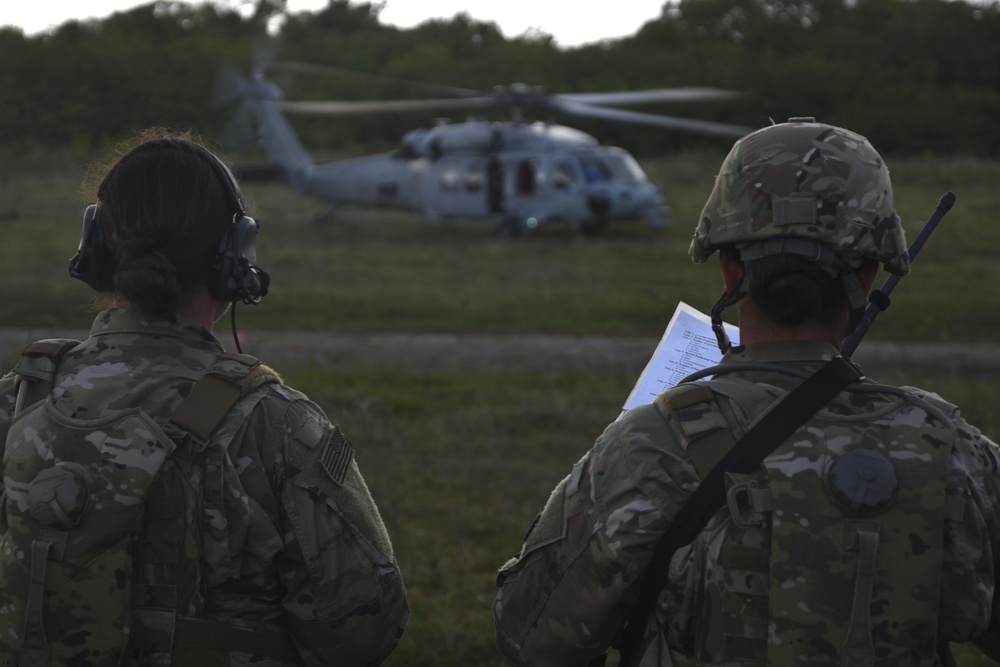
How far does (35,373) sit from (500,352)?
7742 millimetres

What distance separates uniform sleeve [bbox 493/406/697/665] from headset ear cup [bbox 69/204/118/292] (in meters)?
0.88

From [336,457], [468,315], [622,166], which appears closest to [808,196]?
[336,457]

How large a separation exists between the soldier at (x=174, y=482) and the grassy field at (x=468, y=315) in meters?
0.39

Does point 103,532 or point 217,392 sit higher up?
point 217,392

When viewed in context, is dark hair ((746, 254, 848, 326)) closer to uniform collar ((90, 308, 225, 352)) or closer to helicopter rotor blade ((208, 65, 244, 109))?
uniform collar ((90, 308, 225, 352))

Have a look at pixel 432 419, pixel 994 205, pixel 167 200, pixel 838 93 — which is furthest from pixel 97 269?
pixel 838 93

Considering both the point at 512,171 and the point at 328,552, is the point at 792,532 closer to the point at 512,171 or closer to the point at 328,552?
the point at 328,552

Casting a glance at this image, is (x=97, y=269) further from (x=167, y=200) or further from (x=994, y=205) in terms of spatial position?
(x=994, y=205)

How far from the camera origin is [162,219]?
206 cm

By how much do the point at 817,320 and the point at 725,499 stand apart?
0.34 m

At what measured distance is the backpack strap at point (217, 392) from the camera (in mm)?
1993

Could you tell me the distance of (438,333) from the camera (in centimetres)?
1068

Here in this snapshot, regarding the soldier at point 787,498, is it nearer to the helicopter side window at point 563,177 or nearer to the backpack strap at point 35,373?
the backpack strap at point 35,373

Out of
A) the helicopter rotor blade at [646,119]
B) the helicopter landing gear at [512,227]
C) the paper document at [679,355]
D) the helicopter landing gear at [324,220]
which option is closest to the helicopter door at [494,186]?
the helicopter landing gear at [512,227]
